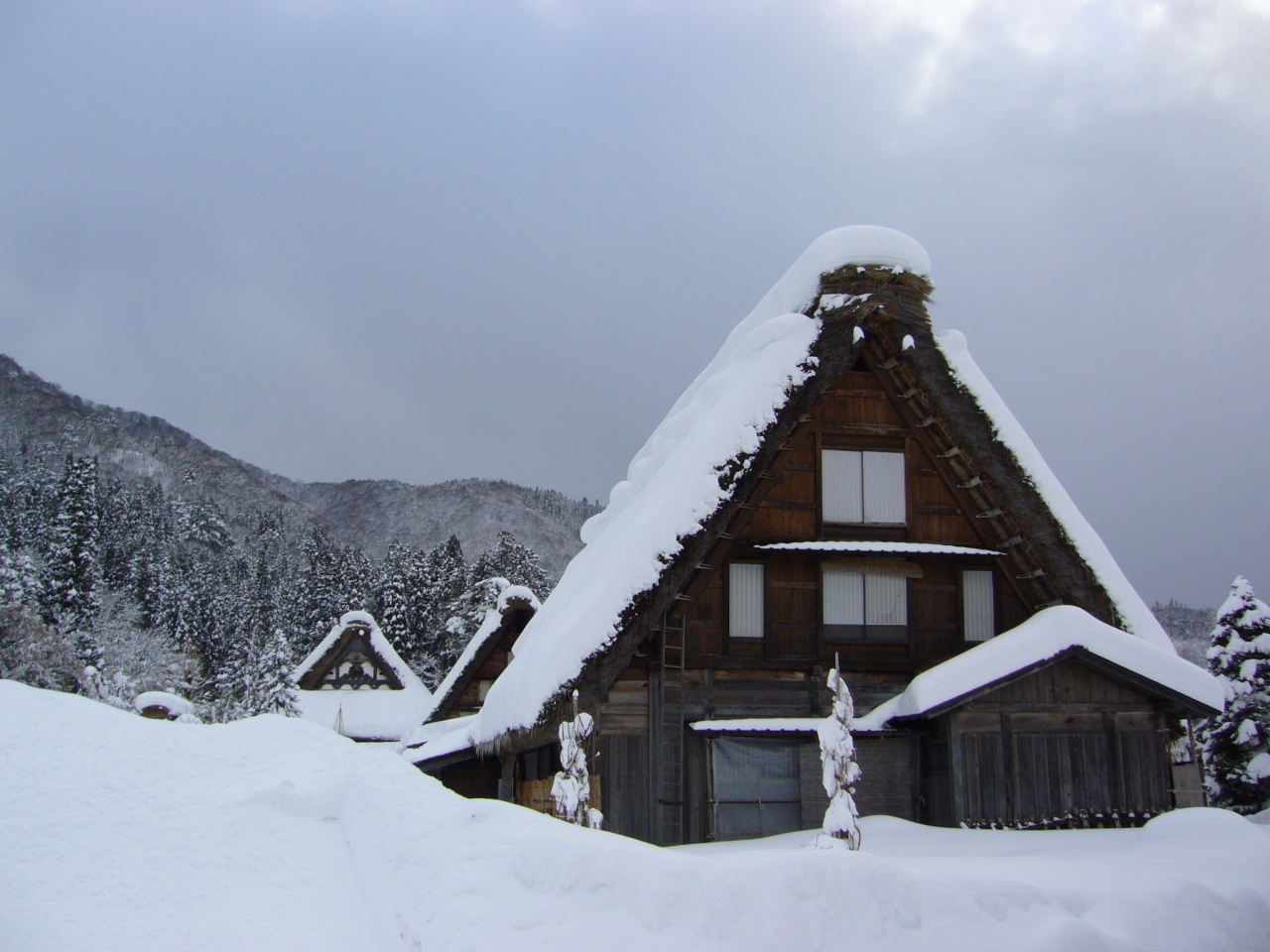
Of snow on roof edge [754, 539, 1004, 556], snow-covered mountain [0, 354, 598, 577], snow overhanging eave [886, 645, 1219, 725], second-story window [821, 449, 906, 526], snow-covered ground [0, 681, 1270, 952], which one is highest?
snow-covered mountain [0, 354, 598, 577]

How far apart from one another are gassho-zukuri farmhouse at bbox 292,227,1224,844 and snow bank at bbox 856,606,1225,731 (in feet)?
0.10

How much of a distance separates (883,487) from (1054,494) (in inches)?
91.0

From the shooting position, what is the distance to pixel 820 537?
1300 centimetres

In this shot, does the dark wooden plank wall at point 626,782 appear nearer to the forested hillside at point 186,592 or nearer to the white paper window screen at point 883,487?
the white paper window screen at point 883,487

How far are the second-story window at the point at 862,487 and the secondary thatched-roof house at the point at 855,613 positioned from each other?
0.03 m

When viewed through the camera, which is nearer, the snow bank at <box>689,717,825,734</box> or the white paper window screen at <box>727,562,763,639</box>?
the snow bank at <box>689,717,825,734</box>

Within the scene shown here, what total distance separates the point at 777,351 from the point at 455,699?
12.8 meters

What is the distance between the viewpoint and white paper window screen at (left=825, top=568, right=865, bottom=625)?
13.0 metres

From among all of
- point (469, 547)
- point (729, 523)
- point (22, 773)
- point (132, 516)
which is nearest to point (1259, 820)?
point (729, 523)

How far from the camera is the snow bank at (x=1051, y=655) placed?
36.6 feet

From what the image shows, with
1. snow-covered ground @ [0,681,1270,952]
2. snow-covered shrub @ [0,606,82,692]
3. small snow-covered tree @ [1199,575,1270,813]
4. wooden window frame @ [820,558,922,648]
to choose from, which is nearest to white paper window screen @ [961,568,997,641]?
wooden window frame @ [820,558,922,648]

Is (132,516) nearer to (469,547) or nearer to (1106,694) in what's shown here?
(469,547)

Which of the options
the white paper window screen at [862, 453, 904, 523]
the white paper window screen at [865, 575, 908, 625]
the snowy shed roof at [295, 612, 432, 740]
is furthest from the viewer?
the snowy shed roof at [295, 612, 432, 740]

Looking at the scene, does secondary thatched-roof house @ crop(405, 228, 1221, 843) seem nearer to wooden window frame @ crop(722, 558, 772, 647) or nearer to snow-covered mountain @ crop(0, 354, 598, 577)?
wooden window frame @ crop(722, 558, 772, 647)
